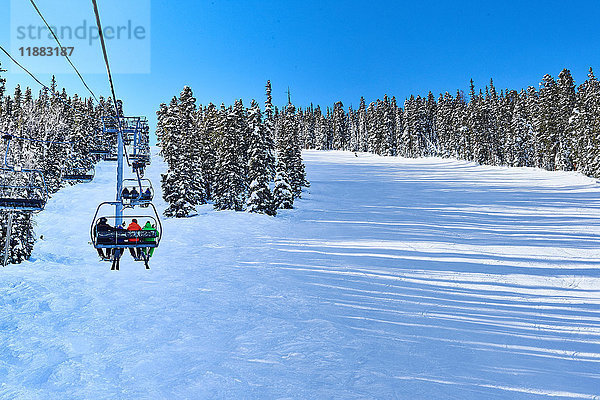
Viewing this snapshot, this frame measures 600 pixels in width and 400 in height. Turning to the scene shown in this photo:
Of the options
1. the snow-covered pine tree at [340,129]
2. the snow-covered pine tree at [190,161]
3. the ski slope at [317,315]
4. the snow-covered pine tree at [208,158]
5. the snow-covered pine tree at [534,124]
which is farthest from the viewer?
the snow-covered pine tree at [340,129]

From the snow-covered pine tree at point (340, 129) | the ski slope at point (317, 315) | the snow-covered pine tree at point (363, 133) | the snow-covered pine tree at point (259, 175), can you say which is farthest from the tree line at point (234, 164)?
the snow-covered pine tree at point (340, 129)

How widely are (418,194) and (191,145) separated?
91.3 feet

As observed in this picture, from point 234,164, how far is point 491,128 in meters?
65.7

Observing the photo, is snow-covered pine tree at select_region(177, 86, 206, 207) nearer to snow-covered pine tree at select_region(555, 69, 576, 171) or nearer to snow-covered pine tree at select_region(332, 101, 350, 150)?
snow-covered pine tree at select_region(555, 69, 576, 171)

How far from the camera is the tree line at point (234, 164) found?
1459 inches

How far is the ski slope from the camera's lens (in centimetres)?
871

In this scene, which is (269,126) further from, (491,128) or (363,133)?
(363,133)

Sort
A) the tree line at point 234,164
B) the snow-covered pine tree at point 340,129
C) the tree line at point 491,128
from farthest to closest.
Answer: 1. the snow-covered pine tree at point 340,129
2. the tree line at point 491,128
3. the tree line at point 234,164

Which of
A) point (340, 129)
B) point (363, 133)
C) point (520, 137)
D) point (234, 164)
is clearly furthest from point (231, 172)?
point (340, 129)

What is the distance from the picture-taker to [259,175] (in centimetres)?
3656

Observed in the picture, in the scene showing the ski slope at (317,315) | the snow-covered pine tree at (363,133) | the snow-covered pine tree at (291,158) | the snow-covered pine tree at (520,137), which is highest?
the snow-covered pine tree at (363,133)

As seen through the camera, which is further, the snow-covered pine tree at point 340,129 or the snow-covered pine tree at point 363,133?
the snow-covered pine tree at point 340,129

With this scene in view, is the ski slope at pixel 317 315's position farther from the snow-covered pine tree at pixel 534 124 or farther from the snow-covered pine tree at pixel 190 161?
the snow-covered pine tree at pixel 534 124

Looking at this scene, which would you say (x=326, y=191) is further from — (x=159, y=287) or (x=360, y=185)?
(x=159, y=287)
